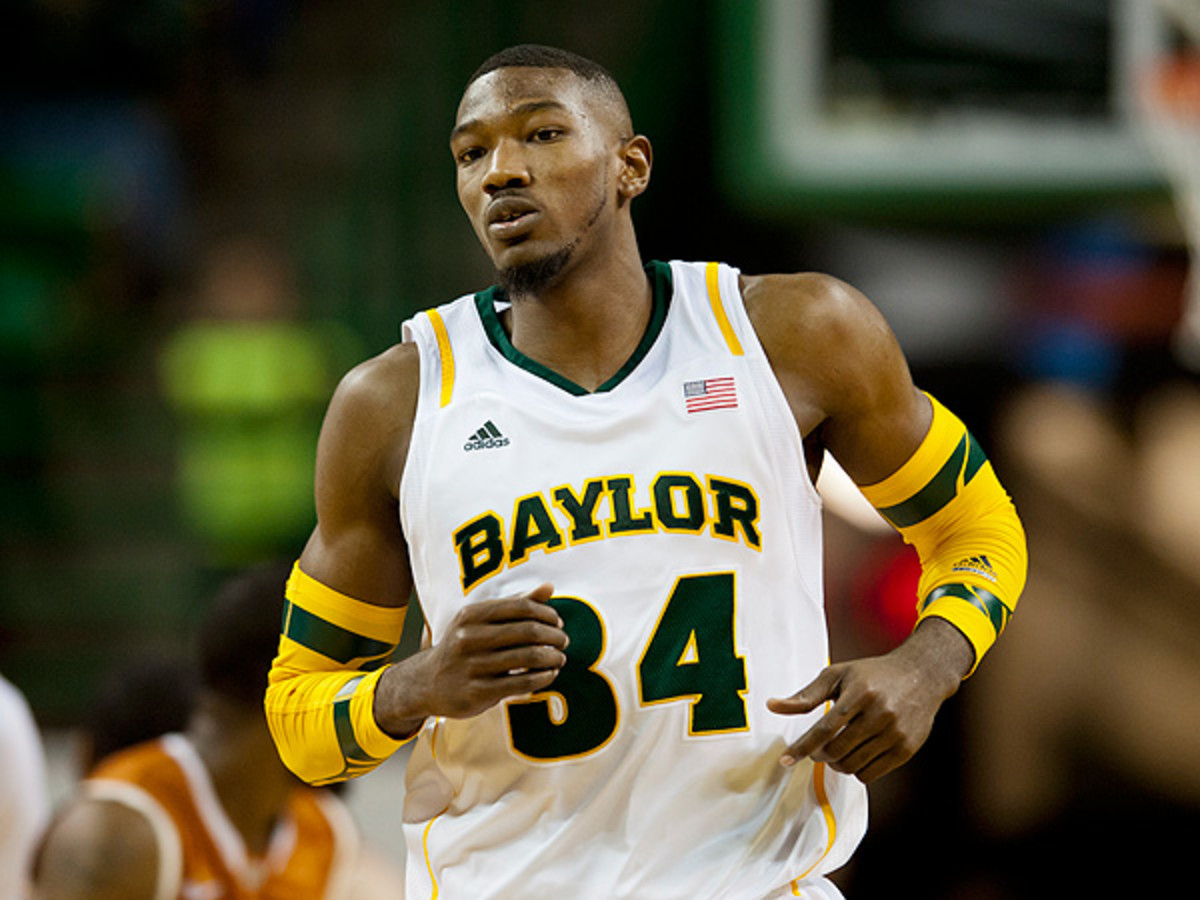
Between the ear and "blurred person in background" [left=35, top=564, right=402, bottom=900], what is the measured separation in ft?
4.72

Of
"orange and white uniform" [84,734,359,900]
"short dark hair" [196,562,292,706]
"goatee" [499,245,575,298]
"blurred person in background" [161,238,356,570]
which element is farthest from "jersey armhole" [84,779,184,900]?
"blurred person in background" [161,238,356,570]

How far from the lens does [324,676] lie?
3.08m

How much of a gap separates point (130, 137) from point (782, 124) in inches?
178

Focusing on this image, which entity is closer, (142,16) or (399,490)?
(399,490)

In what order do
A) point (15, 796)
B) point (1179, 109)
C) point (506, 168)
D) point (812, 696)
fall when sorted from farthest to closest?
1. point (1179, 109)
2. point (15, 796)
3. point (506, 168)
4. point (812, 696)

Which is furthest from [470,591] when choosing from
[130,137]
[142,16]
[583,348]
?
[142,16]

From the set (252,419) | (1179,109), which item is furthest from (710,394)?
(252,419)

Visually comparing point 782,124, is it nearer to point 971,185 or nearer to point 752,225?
point 971,185

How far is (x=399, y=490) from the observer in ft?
9.98

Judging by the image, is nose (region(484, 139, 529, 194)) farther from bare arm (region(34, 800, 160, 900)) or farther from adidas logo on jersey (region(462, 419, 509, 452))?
bare arm (region(34, 800, 160, 900))

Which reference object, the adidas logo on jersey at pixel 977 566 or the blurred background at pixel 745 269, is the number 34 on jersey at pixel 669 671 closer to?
the adidas logo on jersey at pixel 977 566

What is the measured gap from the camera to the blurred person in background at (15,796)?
430 centimetres

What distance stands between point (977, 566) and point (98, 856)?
194cm

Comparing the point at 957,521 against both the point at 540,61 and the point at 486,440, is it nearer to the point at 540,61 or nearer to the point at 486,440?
the point at 486,440
